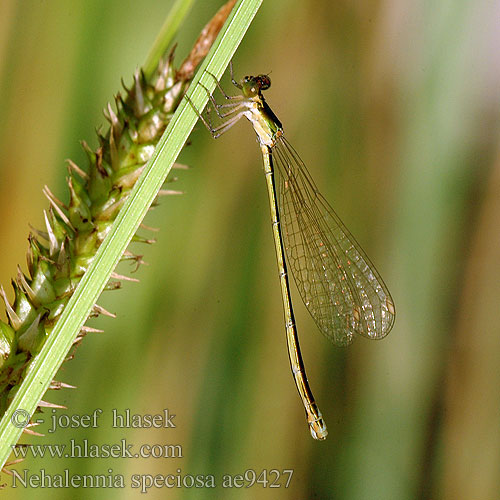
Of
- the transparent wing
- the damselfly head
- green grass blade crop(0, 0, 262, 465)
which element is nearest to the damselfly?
the transparent wing

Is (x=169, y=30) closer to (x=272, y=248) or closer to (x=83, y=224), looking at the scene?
(x=83, y=224)

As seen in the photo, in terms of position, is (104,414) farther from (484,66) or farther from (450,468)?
(484,66)

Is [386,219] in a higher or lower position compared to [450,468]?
higher

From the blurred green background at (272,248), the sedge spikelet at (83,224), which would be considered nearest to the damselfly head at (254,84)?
the blurred green background at (272,248)

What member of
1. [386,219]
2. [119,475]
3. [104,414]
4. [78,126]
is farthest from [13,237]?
[386,219]

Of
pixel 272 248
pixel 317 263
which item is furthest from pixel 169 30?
pixel 272 248
